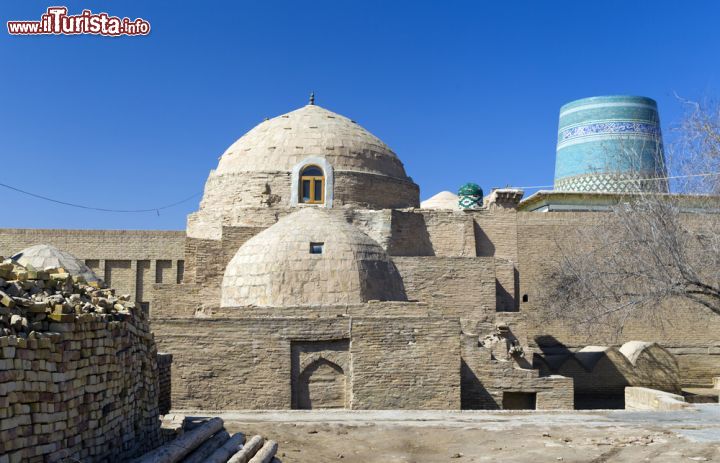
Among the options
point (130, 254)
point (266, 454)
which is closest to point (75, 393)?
point (266, 454)

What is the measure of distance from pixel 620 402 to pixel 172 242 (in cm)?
1391

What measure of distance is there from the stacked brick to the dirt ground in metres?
2.57

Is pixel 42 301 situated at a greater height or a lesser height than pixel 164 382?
greater

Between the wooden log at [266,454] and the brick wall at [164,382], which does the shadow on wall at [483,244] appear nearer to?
the brick wall at [164,382]

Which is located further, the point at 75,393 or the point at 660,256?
the point at 660,256

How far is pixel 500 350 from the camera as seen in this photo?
15.2 metres

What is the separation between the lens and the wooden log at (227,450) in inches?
262

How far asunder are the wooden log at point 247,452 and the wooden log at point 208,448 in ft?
0.77

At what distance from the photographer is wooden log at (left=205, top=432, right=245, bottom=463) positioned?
21.8ft

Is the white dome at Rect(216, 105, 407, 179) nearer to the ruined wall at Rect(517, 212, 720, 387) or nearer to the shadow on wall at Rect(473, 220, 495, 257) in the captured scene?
the shadow on wall at Rect(473, 220, 495, 257)

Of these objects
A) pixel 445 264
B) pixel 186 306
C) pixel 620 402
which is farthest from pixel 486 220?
pixel 186 306

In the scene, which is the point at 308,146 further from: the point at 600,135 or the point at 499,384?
the point at 600,135

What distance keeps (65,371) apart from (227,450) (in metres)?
2.50

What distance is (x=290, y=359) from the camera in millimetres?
12992
